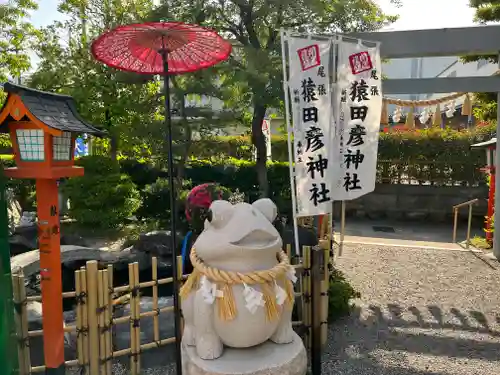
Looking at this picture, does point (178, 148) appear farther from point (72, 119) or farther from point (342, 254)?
point (72, 119)

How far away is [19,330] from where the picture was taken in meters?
3.27

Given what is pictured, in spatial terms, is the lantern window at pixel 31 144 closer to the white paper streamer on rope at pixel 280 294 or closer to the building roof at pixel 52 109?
the building roof at pixel 52 109

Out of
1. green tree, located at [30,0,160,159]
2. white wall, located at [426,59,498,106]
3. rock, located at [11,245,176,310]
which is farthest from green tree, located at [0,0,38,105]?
white wall, located at [426,59,498,106]

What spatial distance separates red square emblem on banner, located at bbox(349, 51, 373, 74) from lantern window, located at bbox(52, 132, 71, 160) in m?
3.94

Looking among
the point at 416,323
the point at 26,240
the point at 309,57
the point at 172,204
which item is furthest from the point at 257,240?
the point at 26,240

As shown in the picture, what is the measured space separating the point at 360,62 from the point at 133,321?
14.1 feet

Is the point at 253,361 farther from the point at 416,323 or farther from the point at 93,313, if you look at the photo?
the point at 416,323

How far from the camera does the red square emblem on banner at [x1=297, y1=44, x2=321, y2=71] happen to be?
5320mm

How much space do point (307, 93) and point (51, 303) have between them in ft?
12.6

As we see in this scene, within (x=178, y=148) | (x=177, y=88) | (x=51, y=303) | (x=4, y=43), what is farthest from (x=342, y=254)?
(x=4, y=43)

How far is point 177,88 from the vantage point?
900 cm

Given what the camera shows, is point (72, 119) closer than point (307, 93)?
Yes

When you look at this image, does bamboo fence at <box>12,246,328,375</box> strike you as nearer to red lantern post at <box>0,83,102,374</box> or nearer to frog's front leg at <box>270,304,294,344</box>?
red lantern post at <box>0,83,102,374</box>

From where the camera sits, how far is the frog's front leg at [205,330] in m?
2.96
